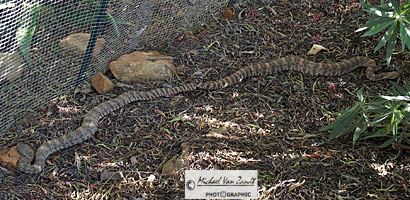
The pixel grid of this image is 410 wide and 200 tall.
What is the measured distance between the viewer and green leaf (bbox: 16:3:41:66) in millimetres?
5566

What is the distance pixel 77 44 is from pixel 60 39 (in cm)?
28

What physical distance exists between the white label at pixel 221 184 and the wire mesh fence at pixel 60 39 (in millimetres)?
2465

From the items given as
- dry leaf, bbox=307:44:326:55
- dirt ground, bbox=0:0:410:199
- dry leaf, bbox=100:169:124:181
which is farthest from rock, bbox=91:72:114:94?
dry leaf, bbox=307:44:326:55

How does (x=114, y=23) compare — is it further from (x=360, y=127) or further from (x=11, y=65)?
(x=360, y=127)

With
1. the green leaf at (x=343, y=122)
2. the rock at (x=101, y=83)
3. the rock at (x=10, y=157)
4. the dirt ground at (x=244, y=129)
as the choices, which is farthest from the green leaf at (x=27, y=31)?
the green leaf at (x=343, y=122)

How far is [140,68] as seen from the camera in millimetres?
6547

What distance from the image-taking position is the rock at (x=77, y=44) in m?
6.25

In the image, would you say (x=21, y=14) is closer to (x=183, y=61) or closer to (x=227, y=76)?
(x=183, y=61)

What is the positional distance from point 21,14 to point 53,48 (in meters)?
0.74

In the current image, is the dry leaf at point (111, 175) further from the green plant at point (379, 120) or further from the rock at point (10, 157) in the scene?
the green plant at point (379, 120)

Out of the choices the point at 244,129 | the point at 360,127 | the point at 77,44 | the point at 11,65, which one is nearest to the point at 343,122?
the point at 360,127

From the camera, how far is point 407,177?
481cm

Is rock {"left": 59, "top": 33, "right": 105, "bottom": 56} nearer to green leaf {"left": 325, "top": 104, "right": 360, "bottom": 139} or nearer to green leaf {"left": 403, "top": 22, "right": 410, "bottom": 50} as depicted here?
green leaf {"left": 325, "top": 104, "right": 360, "bottom": 139}

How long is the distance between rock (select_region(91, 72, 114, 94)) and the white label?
210 centimetres
